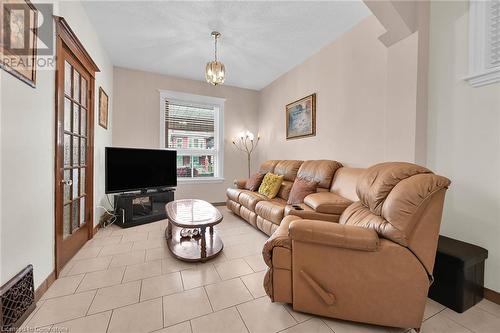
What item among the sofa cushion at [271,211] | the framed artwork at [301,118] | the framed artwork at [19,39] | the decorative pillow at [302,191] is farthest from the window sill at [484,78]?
the framed artwork at [19,39]

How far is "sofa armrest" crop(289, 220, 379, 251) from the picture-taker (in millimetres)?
1193

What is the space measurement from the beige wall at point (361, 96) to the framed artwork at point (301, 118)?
97 millimetres

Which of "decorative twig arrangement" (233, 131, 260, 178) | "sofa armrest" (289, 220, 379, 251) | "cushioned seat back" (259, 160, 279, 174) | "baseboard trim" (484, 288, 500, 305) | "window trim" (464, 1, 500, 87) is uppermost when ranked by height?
"window trim" (464, 1, 500, 87)

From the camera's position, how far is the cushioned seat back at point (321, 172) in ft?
8.96

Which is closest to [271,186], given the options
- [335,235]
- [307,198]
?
[307,198]

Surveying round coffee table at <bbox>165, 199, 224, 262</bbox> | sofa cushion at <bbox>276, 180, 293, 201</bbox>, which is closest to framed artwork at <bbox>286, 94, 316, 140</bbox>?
sofa cushion at <bbox>276, 180, 293, 201</bbox>

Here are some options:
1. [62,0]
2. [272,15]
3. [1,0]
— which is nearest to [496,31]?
[272,15]

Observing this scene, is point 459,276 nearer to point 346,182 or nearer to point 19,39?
point 346,182

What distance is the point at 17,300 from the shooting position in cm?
126

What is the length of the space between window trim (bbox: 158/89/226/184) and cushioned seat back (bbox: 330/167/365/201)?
273cm

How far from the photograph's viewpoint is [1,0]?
1167 millimetres

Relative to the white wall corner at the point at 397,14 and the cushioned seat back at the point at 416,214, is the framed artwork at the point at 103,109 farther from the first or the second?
the cushioned seat back at the point at 416,214

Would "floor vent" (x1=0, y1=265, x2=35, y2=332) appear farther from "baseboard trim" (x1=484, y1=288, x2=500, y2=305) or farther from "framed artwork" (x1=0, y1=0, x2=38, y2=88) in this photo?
"baseboard trim" (x1=484, y1=288, x2=500, y2=305)

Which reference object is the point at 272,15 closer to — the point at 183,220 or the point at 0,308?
the point at 183,220
